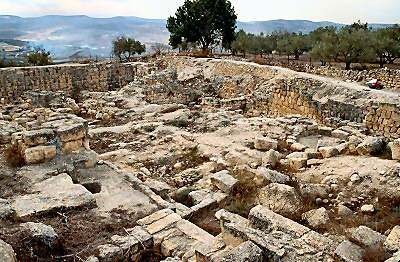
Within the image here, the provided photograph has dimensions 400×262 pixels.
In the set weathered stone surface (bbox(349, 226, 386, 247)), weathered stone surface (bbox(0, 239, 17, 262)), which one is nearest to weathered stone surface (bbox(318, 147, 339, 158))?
weathered stone surface (bbox(349, 226, 386, 247))

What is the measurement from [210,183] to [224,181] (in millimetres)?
597

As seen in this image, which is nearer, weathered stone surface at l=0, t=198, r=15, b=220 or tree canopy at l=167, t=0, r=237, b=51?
weathered stone surface at l=0, t=198, r=15, b=220

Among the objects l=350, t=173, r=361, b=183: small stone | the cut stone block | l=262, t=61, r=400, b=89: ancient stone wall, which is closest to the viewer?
the cut stone block

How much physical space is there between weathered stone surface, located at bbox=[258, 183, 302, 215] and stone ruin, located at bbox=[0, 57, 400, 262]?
2 cm

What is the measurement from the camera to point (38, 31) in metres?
144

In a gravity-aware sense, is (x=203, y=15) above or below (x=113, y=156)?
above

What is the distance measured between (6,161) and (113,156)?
3.26 m

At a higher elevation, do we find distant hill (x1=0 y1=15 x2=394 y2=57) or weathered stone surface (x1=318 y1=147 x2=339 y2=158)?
distant hill (x1=0 y1=15 x2=394 y2=57)

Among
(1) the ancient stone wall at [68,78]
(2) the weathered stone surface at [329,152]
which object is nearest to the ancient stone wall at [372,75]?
(1) the ancient stone wall at [68,78]

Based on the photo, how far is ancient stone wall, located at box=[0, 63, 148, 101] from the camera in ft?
72.5

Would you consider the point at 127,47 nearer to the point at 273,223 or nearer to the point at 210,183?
the point at 210,183

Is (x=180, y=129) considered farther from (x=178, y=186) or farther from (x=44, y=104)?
(x=44, y=104)

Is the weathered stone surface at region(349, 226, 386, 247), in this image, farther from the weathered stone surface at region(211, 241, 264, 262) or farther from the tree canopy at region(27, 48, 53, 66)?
the tree canopy at region(27, 48, 53, 66)

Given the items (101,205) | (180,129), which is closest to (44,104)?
(180,129)
